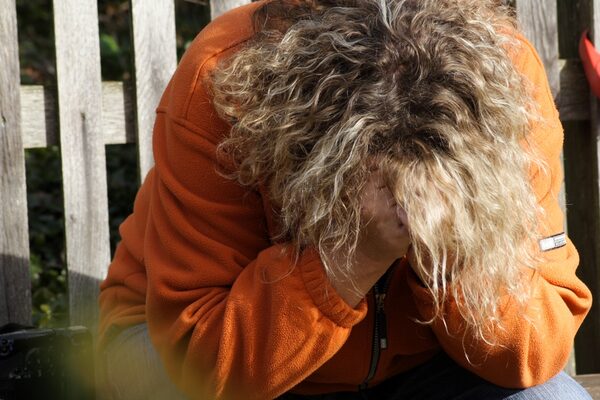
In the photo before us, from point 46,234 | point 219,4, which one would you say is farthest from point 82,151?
point 46,234

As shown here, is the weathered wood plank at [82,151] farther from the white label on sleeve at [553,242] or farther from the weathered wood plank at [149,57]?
the white label on sleeve at [553,242]

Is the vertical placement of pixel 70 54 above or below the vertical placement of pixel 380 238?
above

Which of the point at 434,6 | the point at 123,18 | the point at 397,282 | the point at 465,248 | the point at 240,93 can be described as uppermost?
the point at 123,18

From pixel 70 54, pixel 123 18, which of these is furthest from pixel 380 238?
pixel 123 18

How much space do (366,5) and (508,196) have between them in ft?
1.28

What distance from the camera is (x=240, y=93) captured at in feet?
5.47

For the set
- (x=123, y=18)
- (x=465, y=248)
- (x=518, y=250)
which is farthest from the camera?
(x=123, y=18)

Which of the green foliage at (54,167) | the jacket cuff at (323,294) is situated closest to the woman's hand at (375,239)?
the jacket cuff at (323,294)

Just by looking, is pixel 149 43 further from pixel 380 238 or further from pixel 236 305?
pixel 380 238

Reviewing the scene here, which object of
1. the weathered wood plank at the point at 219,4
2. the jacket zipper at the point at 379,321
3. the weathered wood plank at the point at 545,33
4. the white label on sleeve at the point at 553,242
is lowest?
the jacket zipper at the point at 379,321

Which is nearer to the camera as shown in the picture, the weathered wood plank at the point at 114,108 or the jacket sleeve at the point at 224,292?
the jacket sleeve at the point at 224,292

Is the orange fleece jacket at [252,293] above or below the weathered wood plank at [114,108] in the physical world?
below

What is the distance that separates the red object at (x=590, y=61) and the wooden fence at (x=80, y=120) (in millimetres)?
49

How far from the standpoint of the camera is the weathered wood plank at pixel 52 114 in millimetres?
2705
